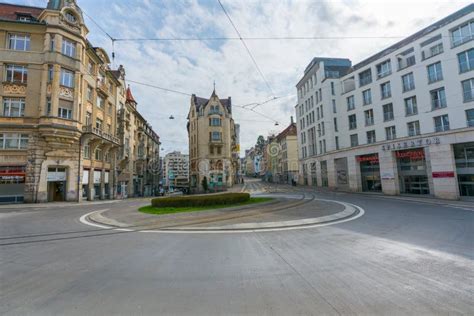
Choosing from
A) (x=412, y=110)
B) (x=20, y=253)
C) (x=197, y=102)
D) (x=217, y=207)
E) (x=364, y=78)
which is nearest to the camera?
(x=20, y=253)

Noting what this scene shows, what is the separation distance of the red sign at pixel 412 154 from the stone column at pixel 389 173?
70cm

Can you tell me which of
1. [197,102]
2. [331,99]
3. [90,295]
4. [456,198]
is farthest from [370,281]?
[197,102]

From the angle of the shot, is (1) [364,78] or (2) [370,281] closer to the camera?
(2) [370,281]

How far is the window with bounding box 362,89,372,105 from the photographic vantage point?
31.5 metres

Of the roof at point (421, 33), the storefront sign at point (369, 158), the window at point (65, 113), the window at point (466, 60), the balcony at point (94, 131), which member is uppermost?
the roof at point (421, 33)

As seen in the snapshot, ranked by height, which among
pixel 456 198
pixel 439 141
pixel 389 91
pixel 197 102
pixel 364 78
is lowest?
pixel 456 198

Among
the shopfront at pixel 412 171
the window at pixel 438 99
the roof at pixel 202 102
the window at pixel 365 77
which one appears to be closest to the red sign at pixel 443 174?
the shopfront at pixel 412 171

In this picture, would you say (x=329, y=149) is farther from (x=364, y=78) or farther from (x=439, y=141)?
(x=439, y=141)

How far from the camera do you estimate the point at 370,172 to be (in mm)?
31266

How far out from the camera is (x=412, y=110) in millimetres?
26250

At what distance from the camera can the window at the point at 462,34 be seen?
21.3m

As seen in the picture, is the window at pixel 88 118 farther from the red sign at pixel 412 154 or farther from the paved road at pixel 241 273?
the red sign at pixel 412 154

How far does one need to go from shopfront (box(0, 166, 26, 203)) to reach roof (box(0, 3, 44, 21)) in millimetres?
15605

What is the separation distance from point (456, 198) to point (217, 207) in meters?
23.3
